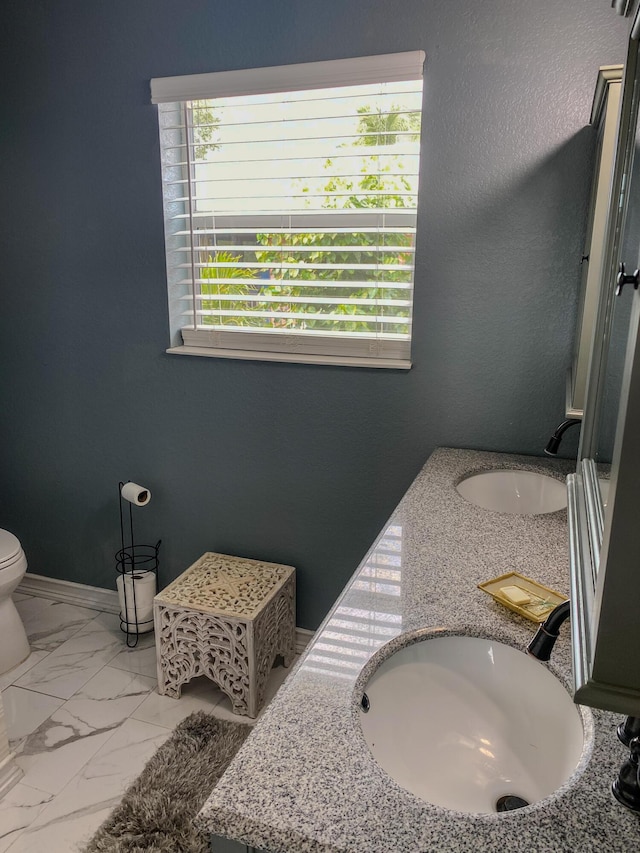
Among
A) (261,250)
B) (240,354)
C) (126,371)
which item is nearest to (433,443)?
(240,354)

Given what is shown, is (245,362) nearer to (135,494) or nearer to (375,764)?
(135,494)

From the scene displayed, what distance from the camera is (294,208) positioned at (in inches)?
89.0

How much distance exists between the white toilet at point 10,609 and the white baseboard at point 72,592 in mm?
396

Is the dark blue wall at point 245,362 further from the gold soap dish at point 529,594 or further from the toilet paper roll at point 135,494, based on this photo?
the gold soap dish at point 529,594

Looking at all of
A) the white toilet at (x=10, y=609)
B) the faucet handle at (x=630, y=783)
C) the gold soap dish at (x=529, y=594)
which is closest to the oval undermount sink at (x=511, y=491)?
the gold soap dish at (x=529, y=594)

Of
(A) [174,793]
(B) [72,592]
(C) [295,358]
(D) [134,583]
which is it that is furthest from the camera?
(B) [72,592]

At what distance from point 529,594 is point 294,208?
1.56 m

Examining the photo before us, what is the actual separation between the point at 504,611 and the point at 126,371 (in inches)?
72.4

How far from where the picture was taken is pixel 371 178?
2.16 m

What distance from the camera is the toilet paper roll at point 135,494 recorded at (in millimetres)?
2475

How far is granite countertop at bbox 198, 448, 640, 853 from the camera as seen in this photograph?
2.50 feet

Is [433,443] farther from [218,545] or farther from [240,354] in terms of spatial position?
[218,545]

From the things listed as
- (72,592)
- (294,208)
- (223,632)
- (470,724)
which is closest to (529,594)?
(470,724)

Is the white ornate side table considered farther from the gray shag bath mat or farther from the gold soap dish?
the gold soap dish
